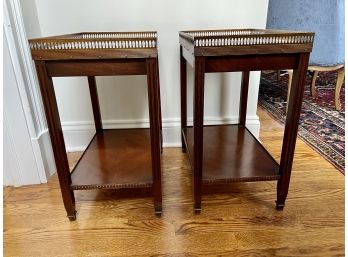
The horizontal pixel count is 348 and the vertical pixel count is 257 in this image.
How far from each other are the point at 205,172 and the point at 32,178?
0.76 metres

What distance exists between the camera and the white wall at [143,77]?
1.21 metres

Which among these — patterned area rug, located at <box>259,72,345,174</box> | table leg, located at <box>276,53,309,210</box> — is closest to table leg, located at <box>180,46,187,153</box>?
table leg, located at <box>276,53,309,210</box>

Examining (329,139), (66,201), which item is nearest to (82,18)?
(66,201)

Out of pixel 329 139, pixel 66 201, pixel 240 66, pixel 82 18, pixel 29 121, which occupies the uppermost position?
pixel 82 18

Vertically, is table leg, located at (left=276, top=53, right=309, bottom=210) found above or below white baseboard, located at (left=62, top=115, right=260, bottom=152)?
above

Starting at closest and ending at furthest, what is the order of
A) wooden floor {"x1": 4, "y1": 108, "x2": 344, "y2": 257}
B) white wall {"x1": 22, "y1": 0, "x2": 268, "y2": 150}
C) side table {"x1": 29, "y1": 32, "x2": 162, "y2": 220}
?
side table {"x1": 29, "y1": 32, "x2": 162, "y2": 220} → wooden floor {"x1": 4, "y1": 108, "x2": 344, "y2": 257} → white wall {"x1": 22, "y1": 0, "x2": 268, "y2": 150}

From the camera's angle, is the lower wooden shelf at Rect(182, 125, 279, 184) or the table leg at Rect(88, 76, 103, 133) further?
the table leg at Rect(88, 76, 103, 133)

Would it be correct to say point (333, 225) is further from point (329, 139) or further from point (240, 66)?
point (329, 139)

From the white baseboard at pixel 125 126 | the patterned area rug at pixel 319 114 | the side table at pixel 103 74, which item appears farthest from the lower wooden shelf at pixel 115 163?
the patterned area rug at pixel 319 114

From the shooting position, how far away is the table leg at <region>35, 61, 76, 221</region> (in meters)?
0.75

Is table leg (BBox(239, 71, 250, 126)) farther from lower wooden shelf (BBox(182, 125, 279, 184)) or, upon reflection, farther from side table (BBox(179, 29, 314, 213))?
side table (BBox(179, 29, 314, 213))

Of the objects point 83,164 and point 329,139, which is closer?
point 83,164

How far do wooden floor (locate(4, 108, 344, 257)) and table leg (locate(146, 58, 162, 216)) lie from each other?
0.10 metres

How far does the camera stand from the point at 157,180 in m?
0.91
